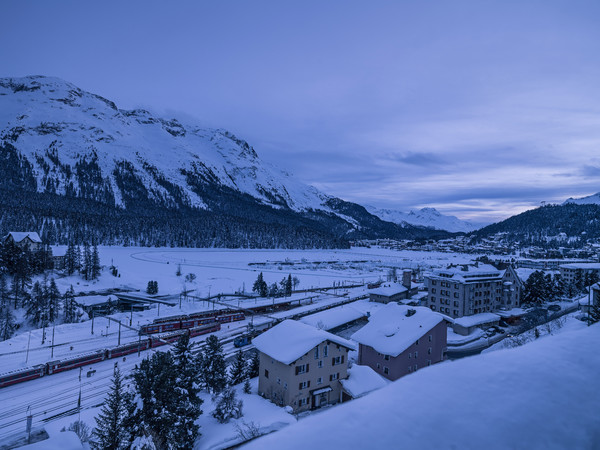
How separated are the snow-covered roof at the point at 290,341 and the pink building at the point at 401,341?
15.8 ft

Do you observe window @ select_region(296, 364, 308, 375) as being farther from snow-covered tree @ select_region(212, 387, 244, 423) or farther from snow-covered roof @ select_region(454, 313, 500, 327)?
snow-covered roof @ select_region(454, 313, 500, 327)

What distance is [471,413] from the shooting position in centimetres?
289

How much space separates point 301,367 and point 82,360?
19731mm

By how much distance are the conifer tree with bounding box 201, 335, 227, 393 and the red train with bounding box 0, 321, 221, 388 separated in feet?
25.8

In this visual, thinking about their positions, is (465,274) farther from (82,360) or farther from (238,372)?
(82,360)

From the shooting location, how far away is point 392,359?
87.1 ft

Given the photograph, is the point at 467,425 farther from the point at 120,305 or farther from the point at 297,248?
the point at 297,248

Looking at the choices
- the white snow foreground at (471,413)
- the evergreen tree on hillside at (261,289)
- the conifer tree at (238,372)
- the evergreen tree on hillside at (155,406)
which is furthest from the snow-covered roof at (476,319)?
the white snow foreground at (471,413)

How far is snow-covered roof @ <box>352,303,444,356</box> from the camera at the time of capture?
2667 cm

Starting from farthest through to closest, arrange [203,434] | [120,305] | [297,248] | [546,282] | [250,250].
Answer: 1. [297,248]
2. [250,250]
3. [546,282]
4. [120,305]
5. [203,434]

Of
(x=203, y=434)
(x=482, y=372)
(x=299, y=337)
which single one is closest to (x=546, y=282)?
(x=299, y=337)

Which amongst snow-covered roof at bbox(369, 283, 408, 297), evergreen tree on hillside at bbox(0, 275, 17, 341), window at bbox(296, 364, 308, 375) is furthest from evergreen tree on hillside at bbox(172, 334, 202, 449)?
snow-covered roof at bbox(369, 283, 408, 297)

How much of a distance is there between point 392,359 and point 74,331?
33.3 m

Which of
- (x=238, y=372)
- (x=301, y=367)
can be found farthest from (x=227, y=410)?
(x=238, y=372)
